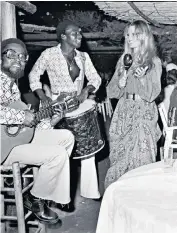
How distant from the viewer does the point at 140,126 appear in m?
3.92

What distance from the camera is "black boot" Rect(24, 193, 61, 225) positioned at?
3059 millimetres

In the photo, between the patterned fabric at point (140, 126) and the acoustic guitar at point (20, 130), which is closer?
the acoustic guitar at point (20, 130)

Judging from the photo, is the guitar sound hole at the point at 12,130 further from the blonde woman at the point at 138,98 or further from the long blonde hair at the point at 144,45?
the long blonde hair at the point at 144,45

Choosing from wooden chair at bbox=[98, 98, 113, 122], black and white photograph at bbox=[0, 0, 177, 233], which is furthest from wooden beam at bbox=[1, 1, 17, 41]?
wooden chair at bbox=[98, 98, 113, 122]

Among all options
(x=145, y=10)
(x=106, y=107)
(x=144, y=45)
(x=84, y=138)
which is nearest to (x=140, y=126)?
(x=84, y=138)

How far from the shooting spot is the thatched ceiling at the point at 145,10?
479cm

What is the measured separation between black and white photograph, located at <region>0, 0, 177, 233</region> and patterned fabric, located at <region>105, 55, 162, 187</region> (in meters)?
0.01

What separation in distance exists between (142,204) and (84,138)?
200cm

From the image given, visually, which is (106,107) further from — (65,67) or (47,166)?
(47,166)

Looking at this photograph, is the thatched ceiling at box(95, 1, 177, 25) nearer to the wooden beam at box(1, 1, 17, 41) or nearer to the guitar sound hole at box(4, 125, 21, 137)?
the wooden beam at box(1, 1, 17, 41)

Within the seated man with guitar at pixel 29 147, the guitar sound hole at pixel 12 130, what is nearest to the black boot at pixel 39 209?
the seated man with guitar at pixel 29 147

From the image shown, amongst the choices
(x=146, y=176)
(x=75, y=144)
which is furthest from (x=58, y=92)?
(x=146, y=176)

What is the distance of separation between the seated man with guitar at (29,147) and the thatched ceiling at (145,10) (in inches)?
86.4

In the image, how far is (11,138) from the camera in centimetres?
293
